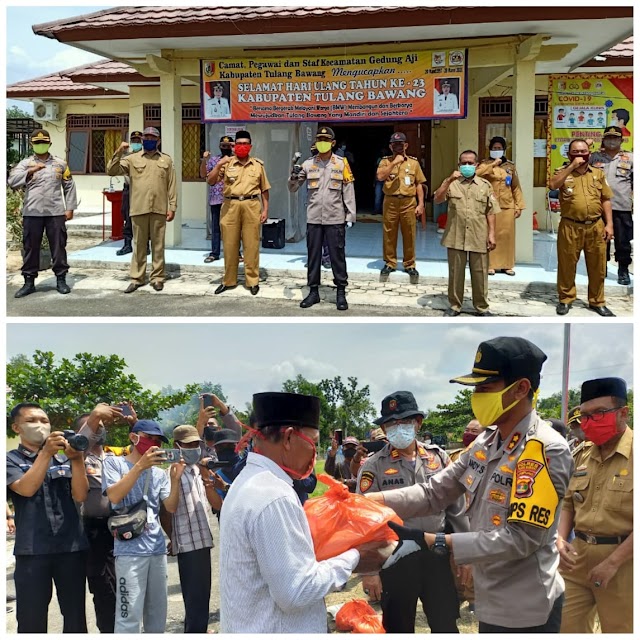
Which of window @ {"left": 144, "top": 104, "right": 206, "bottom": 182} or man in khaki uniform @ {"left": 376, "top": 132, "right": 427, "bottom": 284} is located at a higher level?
window @ {"left": 144, "top": 104, "right": 206, "bottom": 182}

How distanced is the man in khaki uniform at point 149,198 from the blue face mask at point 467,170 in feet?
11.1

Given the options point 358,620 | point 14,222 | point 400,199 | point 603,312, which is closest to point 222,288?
point 400,199

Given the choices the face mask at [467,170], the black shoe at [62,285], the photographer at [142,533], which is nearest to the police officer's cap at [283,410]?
the photographer at [142,533]

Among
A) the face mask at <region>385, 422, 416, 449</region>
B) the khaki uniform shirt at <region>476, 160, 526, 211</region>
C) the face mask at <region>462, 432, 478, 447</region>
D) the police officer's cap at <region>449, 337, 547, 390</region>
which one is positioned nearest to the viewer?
the police officer's cap at <region>449, 337, 547, 390</region>

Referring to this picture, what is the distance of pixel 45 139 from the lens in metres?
8.20

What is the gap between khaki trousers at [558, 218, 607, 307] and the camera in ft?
25.0

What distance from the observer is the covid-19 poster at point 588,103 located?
45.7ft

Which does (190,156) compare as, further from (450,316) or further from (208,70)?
(450,316)

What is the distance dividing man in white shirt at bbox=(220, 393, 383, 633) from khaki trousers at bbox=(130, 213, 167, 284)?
21.5 ft

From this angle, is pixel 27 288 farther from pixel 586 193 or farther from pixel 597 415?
pixel 597 415

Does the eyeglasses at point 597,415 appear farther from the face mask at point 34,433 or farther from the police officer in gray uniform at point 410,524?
the face mask at point 34,433

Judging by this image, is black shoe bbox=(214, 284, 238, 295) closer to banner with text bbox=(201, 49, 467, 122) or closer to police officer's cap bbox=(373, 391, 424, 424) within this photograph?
banner with text bbox=(201, 49, 467, 122)

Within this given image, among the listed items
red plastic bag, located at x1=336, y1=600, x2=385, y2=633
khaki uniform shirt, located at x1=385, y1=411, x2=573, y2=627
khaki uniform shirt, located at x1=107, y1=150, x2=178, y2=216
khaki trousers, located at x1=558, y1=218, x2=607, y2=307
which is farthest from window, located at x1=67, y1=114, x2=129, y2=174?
khaki uniform shirt, located at x1=385, y1=411, x2=573, y2=627

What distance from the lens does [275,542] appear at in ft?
8.10
